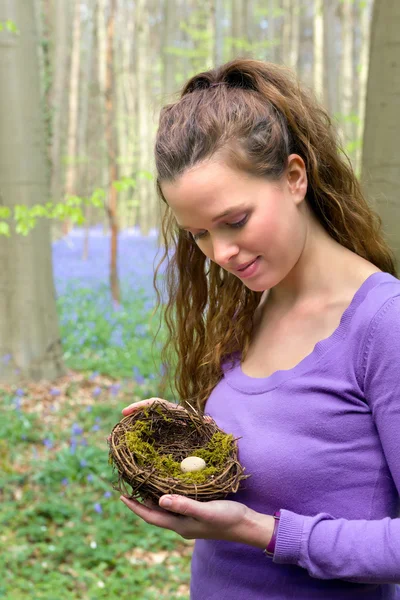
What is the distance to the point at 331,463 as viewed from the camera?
142cm

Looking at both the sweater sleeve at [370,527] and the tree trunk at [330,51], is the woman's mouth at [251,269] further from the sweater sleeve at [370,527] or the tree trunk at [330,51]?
the tree trunk at [330,51]

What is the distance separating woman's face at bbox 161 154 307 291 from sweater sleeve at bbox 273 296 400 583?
0.31m

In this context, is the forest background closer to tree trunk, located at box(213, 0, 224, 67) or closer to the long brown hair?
tree trunk, located at box(213, 0, 224, 67)

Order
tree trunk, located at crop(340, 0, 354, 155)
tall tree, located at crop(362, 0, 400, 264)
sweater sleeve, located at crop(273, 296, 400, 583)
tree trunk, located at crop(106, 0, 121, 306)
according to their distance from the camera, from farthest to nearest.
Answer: tree trunk, located at crop(340, 0, 354, 155)
tree trunk, located at crop(106, 0, 121, 306)
tall tree, located at crop(362, 0, 400, 264)
sweater sleeve, located at crop(273, 296, 400, 583)

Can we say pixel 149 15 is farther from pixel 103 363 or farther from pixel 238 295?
pixel 238 295

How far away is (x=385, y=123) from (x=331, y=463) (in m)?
2.06

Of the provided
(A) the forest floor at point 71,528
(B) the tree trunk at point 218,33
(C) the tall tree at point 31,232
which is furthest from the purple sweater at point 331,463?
(B) the tree trunk at point 218,33

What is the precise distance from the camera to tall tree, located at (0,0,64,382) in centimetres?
585

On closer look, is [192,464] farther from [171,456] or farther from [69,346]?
[69,346]

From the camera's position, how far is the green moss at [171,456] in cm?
154

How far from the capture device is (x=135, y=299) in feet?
36.4

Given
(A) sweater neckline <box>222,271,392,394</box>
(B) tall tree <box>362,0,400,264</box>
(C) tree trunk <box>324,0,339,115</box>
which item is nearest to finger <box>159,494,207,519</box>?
(A) sweater neckline <box>222,271,392,394</box>

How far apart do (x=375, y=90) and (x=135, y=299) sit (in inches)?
330

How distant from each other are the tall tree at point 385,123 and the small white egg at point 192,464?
1604 mm
